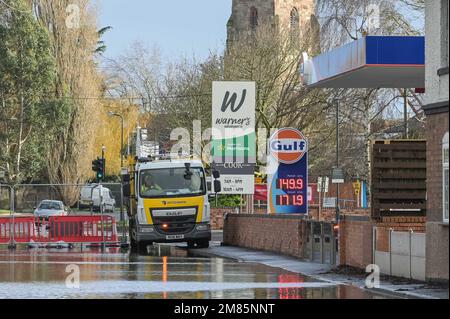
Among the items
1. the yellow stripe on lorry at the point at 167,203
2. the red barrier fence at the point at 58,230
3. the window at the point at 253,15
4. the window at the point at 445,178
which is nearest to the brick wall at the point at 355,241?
the window at the point at 445,178

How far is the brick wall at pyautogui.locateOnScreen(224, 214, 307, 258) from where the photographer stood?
97.1 feet

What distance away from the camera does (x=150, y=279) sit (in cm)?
2266

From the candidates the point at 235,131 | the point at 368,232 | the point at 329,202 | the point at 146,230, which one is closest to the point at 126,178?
the point at 146,230

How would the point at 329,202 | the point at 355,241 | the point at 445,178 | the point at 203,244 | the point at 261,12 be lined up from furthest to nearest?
the point at 261,12 → the point at 329,202 → the point at 203,244 → the point at 355,241 → the point at 445,178

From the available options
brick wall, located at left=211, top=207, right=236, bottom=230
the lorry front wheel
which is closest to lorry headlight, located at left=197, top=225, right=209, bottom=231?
the lorry front wheel

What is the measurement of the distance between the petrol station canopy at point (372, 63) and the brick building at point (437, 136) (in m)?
2.13

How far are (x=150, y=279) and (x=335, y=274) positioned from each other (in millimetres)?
3826

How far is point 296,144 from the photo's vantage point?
107 ft

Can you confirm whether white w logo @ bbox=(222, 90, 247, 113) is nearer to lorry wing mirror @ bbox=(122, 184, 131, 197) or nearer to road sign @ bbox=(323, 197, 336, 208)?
lorry wing mirror @ bbox=(122, 184, 131, 197)

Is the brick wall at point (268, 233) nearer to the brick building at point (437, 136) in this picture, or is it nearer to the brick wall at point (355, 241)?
the brick wall at point (355, 241)

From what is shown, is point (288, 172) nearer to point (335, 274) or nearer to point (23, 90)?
point (335, 274)
